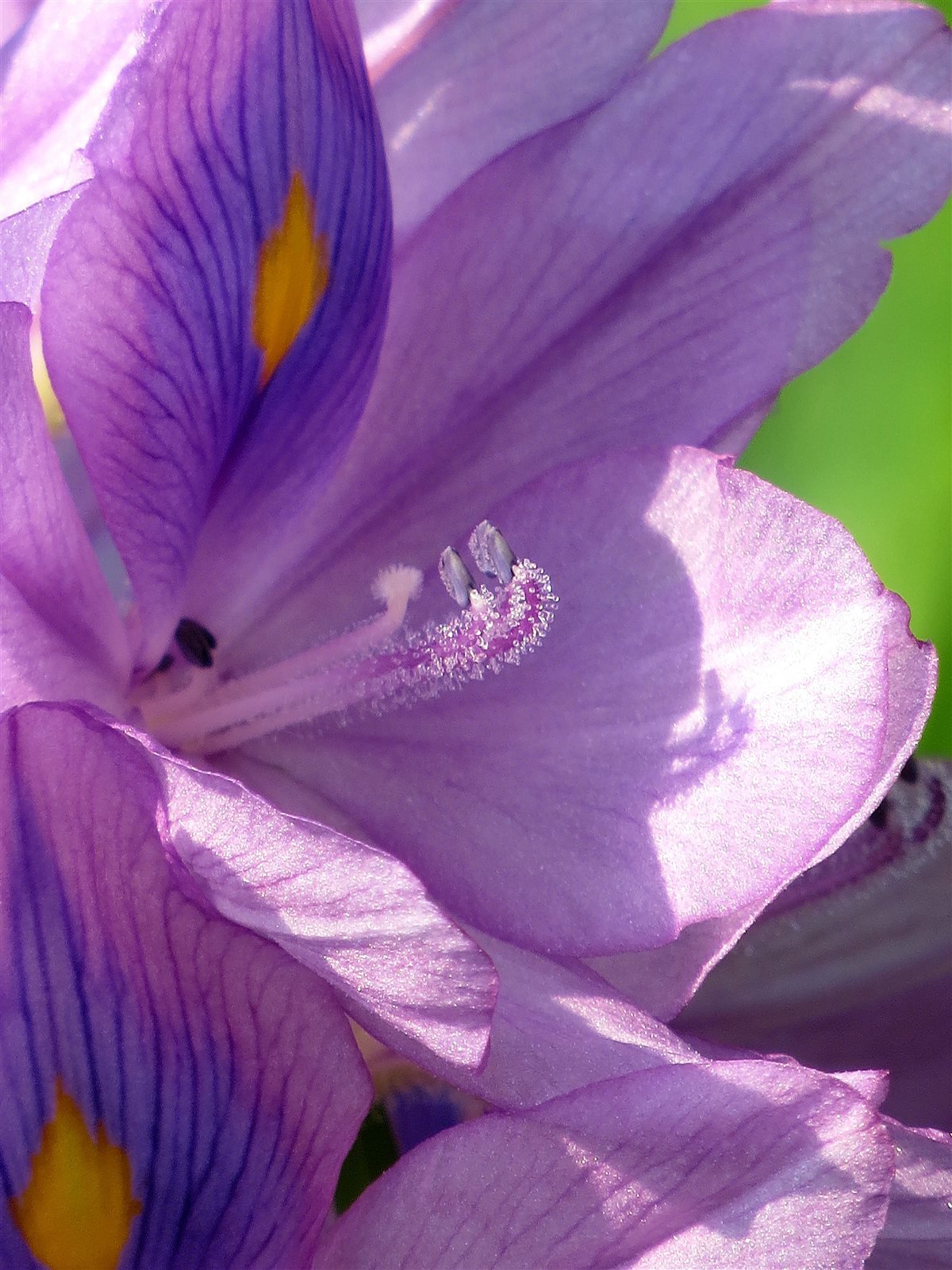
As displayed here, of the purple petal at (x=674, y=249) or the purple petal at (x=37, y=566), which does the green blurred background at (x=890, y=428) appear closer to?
the purple petal at (x=674, y=249)

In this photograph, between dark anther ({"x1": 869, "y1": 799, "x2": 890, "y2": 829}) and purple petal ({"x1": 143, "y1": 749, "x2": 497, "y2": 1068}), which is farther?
dark anther ({"x1": 869, "y1": 799, "x2": 890, "y2": 829})

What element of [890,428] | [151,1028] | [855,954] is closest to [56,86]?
[151,1028]

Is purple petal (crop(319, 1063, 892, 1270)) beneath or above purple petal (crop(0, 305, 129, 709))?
beneath

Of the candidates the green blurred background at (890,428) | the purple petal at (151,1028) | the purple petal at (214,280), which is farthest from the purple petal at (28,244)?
the green blurred background at (890,428)

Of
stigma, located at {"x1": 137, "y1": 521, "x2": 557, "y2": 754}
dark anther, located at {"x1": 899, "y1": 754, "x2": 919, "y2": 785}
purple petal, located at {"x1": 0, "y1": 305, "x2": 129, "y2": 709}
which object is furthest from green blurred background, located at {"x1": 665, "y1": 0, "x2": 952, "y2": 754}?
purple petal, located at {"x1": 0, "y1": 305, "x2": 129, "y2": 709}

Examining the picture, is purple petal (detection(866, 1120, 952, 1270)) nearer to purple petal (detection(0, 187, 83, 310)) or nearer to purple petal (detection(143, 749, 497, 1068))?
purple petal (detection(143, 749, 497, 1068))

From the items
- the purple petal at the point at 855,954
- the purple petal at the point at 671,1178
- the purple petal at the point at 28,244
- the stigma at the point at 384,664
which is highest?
the purple petal at the point at 28,244

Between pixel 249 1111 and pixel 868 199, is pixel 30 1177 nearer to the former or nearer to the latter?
pixel 249 1111
